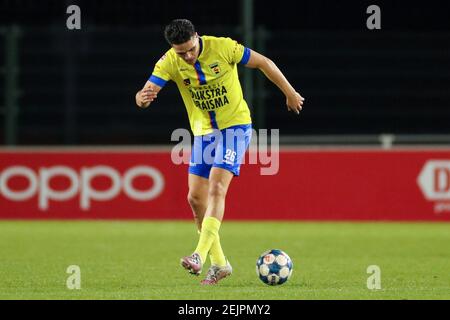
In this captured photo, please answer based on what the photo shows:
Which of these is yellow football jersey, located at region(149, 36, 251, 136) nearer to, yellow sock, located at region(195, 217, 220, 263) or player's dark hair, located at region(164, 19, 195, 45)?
player's dark hair, located at region(164, 19, 195, 45)

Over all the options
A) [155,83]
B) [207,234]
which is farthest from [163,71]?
[207,234]

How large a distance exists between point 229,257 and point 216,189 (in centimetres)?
285

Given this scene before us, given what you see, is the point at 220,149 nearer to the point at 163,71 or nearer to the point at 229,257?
the point at 163,71

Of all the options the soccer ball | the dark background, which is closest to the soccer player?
the soccer ball

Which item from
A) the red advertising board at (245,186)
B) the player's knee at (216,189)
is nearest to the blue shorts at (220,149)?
the player's knee at (216,189)

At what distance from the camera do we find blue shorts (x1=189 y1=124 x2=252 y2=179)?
9914 millimetres

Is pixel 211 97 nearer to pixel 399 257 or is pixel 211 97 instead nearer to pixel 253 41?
pixel 399 257

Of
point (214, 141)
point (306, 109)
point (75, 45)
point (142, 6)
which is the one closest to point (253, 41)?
point (306, 109)

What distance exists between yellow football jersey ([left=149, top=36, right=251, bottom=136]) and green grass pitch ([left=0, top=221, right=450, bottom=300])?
1.40 metres

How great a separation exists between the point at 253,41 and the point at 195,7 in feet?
21.6

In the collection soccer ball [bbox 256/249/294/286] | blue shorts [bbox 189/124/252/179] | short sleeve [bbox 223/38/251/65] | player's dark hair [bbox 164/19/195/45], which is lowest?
soccer ball [bbox 256/249/294/286]

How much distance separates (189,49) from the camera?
31.6 feet

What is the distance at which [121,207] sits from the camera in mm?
17609

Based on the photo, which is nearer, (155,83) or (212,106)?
(155,83)
